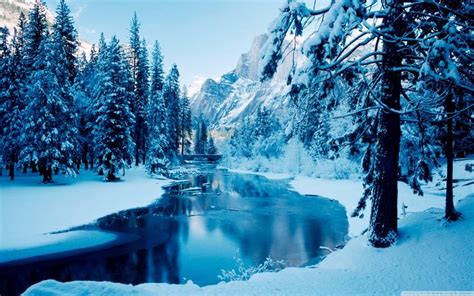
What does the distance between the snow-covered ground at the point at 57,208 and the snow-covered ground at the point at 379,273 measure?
9130mm

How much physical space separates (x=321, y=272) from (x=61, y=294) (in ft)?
17.3

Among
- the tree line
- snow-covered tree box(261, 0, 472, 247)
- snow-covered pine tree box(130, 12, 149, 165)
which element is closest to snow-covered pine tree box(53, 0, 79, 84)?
the tree line

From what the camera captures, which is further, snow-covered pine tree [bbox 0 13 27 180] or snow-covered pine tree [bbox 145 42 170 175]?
snow-covered pine tree [bbox 145 42 170 175]

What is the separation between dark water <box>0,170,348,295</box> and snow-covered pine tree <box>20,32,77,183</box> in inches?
404

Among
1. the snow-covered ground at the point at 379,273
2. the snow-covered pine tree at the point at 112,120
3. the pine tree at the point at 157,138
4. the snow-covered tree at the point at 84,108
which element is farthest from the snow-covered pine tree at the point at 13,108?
the snow-covered ground at the point at 379,273

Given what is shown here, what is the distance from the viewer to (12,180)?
27.6 m

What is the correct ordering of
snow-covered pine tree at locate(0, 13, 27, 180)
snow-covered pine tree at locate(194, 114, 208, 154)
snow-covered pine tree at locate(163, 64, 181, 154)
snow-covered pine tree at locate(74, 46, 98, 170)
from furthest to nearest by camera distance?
snow-covered pine tree at locate(194, 114, 208, 154) < snow-covered pine tree at locate(163, 64, 181, 154) < snow-covered pine tree at locate(74, 46, 98, 170) < snow-covered pine tree at locate(0, 13, 27, 180)

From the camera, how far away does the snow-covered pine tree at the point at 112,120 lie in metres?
32.0

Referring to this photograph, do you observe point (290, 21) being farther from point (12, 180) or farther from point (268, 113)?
point (268, 113)

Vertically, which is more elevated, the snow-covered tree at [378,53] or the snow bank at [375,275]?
the snow-covered tree at [378,53]

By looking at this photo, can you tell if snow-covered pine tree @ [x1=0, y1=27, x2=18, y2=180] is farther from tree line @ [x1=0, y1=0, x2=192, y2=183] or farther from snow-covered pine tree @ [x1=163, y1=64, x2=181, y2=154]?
snow-covered pine tree @ [x1=163, y1=64, x2=181, y2=154]

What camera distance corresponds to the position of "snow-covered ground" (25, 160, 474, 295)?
5930 millimetres

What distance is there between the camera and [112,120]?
3181cm

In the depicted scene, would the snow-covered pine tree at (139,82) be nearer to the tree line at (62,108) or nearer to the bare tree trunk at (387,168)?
the tree line at (62,108)
